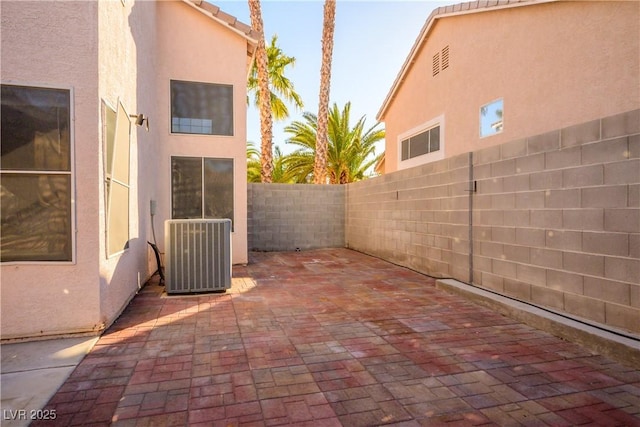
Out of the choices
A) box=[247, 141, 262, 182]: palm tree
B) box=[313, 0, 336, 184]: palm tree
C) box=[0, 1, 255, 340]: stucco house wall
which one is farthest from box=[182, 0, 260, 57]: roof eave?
box=[247, 141, 262, 182]: palm tree

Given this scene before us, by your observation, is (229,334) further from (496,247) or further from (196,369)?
(496,247)

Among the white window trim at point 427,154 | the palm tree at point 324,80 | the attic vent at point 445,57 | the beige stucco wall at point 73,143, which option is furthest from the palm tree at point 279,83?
the beige stucco wall at point 73,143

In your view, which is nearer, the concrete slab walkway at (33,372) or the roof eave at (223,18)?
the concrete slab walkway at (33,372)

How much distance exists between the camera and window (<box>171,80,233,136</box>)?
7602 mm

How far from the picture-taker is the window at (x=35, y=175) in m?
3.35

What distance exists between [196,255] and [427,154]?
7940 mm

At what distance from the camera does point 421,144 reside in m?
11.3

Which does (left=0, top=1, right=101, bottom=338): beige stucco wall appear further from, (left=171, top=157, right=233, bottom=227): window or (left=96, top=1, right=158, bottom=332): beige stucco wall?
(left=171, top=157, right=233, bottom=227): window

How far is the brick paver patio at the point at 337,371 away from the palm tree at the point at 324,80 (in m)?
9.66

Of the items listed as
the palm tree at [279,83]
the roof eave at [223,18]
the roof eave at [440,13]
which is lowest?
the roof eave at [223,18]

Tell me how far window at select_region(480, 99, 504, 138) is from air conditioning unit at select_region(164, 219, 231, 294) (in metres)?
6.45

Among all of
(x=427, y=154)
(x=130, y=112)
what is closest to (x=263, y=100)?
(x=427, y=154)

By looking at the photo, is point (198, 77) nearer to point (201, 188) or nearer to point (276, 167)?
point (201, 188)

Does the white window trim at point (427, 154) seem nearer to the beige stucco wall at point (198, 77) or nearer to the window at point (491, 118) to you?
the window at point (491, 118)
